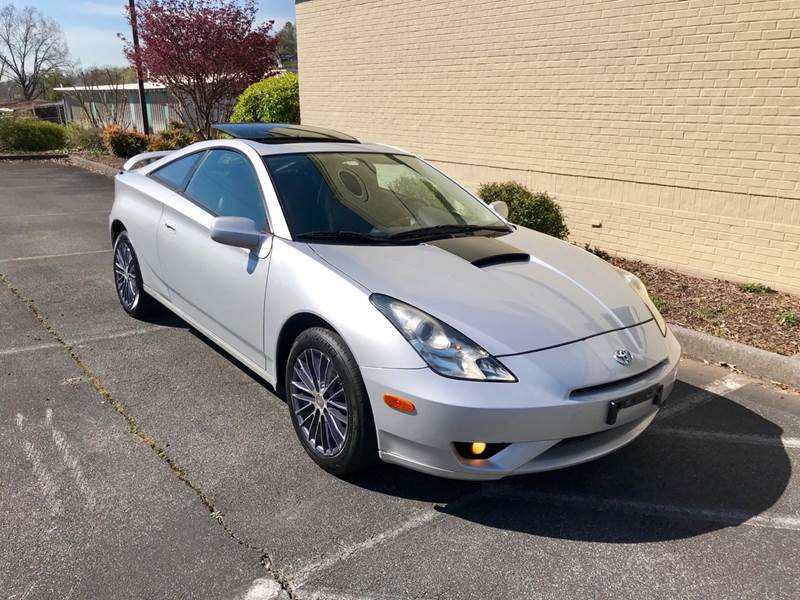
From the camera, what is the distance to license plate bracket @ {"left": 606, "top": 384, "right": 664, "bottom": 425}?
2777 mm

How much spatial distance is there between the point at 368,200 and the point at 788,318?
11.9 feet

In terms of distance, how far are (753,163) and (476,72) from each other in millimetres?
3854

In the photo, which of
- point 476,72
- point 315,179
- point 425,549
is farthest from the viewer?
point 476,72

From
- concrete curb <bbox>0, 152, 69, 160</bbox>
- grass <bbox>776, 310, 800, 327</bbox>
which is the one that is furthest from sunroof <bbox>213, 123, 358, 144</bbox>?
concrete curb <bbox>0, 152, 69, 160</bbox>

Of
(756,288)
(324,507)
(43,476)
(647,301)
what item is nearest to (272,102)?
(756,288)

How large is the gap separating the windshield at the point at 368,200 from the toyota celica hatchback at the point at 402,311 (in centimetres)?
1

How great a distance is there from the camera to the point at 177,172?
4.78m

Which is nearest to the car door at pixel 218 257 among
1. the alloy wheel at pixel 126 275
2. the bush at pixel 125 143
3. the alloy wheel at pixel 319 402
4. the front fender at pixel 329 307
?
the front fender at pixel 329 307

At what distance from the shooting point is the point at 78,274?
6641 mm

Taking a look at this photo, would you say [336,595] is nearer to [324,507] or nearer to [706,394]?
[324,507]

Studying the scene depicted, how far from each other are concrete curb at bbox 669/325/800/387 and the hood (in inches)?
62.1

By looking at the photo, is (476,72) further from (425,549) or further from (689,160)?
(425,549)

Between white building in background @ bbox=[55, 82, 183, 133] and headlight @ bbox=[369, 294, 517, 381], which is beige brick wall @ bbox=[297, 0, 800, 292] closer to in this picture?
headlight @ bbox=[369, 294, 517, 381]

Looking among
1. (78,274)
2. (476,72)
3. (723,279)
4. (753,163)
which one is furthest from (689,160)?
(78,274)
